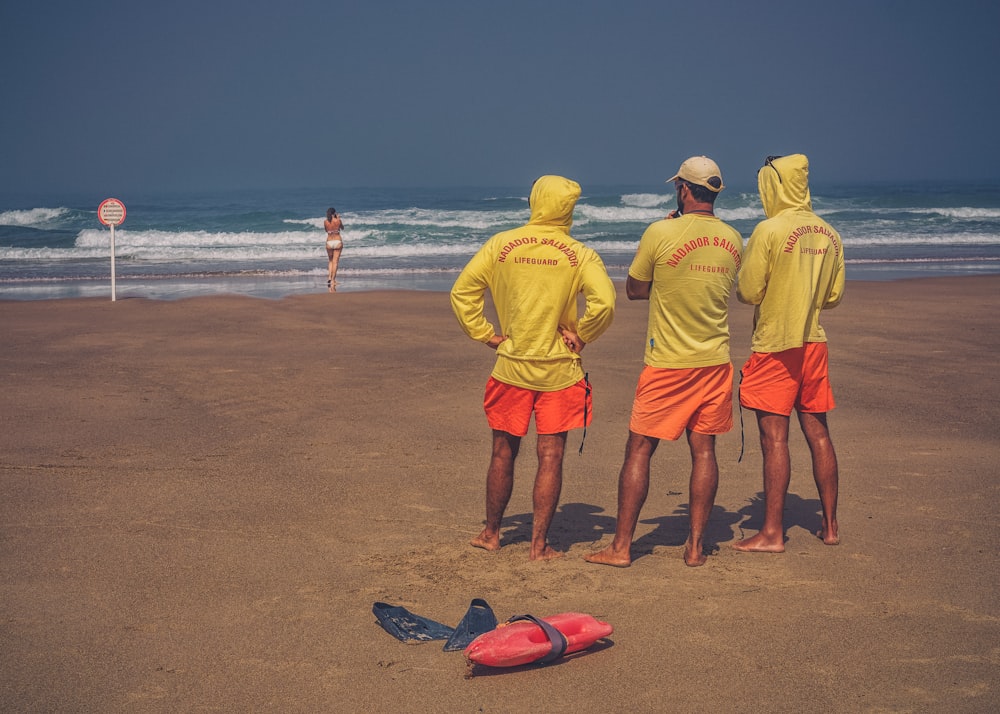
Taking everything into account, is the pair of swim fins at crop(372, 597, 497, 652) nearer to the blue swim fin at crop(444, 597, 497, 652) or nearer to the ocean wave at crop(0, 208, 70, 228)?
the blue swim fin at crop(444, 597, 497, 652)

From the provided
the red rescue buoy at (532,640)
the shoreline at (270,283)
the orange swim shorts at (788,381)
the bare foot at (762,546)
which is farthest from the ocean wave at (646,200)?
the red rescue buoy at (532,640)

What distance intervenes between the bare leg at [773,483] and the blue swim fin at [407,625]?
70.7 inches

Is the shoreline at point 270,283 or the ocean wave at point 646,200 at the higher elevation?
the ocean wave at point 646,200

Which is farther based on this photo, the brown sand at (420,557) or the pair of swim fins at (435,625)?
the pair of swim fins at (435,625)

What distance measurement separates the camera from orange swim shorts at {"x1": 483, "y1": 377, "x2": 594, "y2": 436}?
477cm

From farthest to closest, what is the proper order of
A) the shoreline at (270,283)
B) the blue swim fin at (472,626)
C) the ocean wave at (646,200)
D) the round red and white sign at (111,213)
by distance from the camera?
the ocean wave at (646,200), the shoreline at (270,283), the round red and white sign at (111,213), the blue swim fin at (472,626)

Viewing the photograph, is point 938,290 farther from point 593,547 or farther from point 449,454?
point 593,547

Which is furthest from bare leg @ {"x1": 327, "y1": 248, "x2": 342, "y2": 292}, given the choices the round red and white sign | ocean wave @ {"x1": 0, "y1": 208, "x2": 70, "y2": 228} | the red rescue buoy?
ocean wave @ {"x1": 0, "y1": 208, "x2": 70, "y2": 228}

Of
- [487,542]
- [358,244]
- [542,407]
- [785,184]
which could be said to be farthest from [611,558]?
[358,244]

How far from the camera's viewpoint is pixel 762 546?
501 centimetres

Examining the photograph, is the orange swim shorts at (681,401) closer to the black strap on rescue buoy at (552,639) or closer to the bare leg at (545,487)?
the bare leg at (545,487)

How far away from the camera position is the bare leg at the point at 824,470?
5.12 metres

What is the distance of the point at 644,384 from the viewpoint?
4.75 m

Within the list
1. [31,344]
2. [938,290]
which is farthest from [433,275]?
[31,344]
